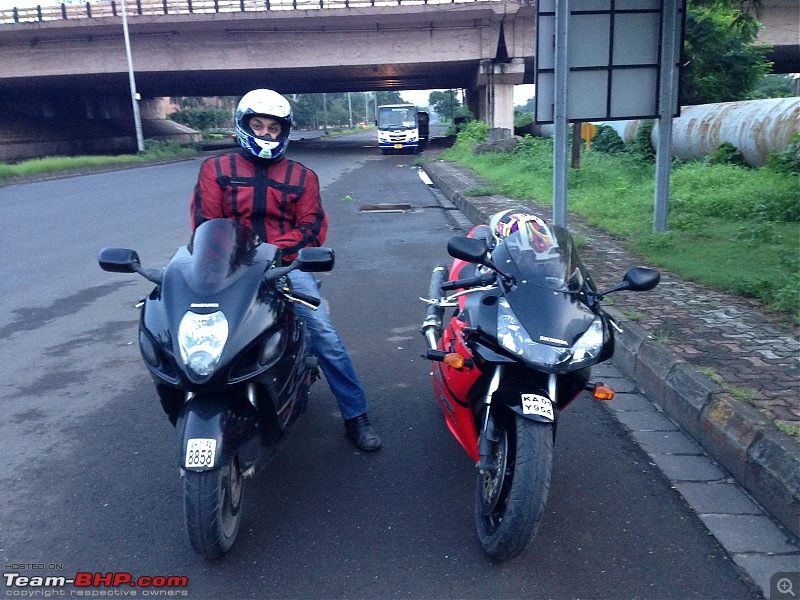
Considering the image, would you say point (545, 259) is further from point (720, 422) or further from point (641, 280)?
point (720, 422)

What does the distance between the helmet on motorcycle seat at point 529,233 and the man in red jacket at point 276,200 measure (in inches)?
40.4

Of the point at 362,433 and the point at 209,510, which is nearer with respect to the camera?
the point at 209,510

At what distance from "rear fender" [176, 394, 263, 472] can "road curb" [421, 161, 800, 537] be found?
7.50 ft

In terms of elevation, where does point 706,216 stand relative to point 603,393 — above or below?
below

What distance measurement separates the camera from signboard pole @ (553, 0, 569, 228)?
8.09 metres

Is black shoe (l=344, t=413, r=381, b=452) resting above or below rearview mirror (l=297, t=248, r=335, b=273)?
below

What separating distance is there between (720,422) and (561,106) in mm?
5265

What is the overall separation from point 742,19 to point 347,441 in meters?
6.66

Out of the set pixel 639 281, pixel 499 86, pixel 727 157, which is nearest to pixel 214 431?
pixel 639 281

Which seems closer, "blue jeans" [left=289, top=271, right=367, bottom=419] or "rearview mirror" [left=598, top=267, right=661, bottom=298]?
"rearview mirror" [left=598, top=267, right=661, bottom=298]

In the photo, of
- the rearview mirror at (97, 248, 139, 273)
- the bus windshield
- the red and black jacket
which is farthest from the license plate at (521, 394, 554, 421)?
the bus windshield

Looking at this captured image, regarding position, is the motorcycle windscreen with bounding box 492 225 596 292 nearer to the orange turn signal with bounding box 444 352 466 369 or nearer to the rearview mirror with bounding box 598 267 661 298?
the rearview mirror with bounding box 598 267 661 298

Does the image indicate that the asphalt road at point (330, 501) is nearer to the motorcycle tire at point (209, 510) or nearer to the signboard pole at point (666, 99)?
the motorcycle tire at point (209, 510)

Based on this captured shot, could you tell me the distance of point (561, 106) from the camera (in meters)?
8.24
